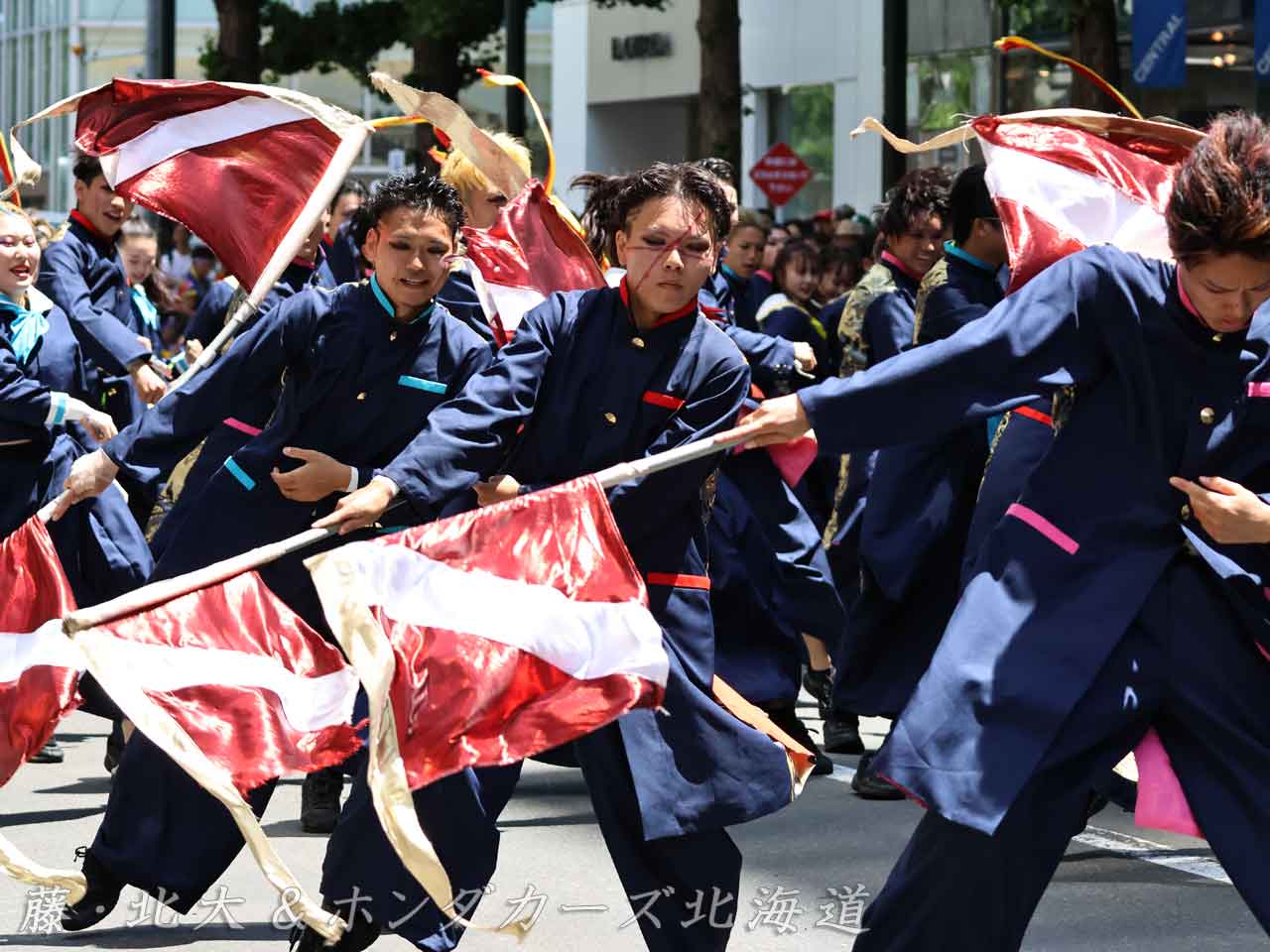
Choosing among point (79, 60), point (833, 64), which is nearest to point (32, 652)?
point (833, 64)

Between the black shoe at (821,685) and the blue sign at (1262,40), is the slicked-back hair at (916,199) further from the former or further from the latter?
the blue sign at (1262,40)

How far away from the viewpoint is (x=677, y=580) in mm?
4754

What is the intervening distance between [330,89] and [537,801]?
43.5 meters

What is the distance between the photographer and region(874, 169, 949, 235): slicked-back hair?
7602 millimetres

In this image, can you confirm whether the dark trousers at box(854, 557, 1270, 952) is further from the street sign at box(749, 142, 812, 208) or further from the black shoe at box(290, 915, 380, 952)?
the street sign at box(749, 142, 812, 208)

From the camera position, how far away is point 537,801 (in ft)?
23.6

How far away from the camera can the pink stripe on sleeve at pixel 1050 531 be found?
3.89 meters

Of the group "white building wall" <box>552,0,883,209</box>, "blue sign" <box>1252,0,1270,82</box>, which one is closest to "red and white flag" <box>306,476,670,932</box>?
"blue sign" <box>1252,0,1270,82</box>

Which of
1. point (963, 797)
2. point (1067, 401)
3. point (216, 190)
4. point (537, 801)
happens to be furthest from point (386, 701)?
point (537, 801)

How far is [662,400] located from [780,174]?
16.8 metres

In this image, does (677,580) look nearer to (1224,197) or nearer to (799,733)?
(1224,197)

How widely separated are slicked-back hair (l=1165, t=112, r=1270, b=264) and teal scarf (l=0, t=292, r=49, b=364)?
14.2 ft

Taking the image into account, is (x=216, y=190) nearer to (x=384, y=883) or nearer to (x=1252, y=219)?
(x=384, y=883)

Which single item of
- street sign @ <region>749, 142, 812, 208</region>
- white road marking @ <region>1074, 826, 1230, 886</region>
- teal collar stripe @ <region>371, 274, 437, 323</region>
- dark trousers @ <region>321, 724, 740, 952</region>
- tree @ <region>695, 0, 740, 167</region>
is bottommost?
white road marking @ <region>1074, 826, 1230, 886</region>
